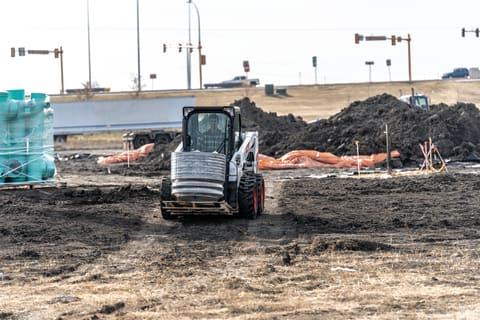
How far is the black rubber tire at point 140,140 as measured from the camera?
2239 inches

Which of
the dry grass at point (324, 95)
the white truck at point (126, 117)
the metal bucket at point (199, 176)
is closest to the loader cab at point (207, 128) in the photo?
the metal bucket at point (199, 176)

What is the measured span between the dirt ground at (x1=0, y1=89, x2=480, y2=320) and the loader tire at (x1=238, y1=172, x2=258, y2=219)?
0.72ft

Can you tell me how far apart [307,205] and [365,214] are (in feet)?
8.37

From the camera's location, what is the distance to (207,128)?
1998cm

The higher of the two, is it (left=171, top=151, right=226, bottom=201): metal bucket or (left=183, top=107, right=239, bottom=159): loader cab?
(left=183, top=107, right=239, bottom=159): loader cab

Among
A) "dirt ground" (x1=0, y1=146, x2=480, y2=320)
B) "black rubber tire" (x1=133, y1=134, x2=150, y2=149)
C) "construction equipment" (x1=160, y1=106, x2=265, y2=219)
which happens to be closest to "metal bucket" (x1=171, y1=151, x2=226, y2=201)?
"construction equipment" (x1=160, y1=106, x2=265, y2=219)

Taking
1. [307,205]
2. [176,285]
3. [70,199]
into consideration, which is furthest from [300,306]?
[70,199]

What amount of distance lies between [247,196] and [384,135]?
21332 mm

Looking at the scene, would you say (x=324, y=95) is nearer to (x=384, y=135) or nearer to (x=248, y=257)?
(x=384, y=135)

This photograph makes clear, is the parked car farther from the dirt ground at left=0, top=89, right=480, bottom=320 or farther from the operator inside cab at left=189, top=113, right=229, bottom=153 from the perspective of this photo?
the operator inside cab at left=189, top=113, right=229, bottom=153

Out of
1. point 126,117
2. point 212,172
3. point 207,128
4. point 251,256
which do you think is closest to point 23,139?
point 207,128

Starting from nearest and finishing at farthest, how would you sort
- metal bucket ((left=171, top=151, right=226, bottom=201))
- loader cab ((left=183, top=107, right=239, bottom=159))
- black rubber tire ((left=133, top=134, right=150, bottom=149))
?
metal bucket ((left=171, top=151, right=226, bottom=201)) < loader cab ((left=183, top=107, right=239, bottom=159)) < black rubber tire ((left=133, top=134, right=150, bottom=149))

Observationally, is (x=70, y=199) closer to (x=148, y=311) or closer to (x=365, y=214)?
(x=365, y=214)

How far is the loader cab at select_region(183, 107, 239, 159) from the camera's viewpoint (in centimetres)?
1984
